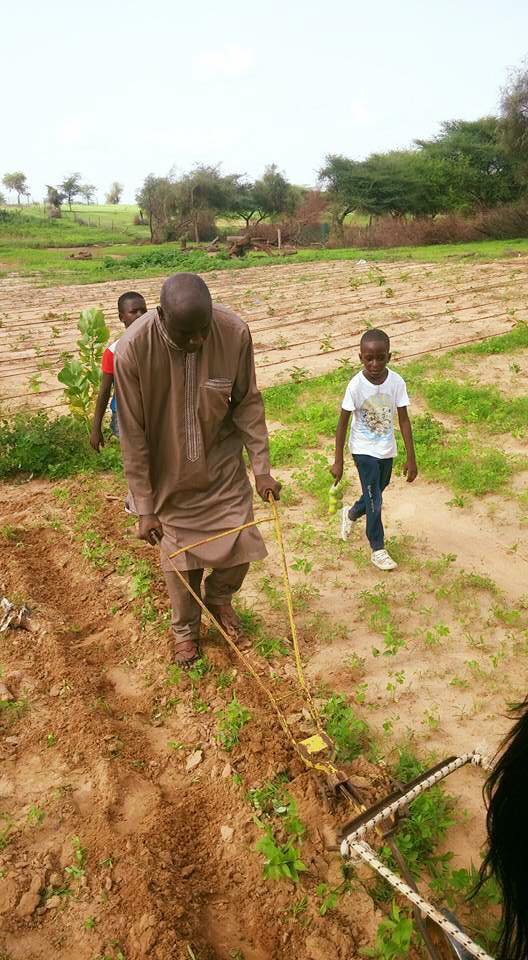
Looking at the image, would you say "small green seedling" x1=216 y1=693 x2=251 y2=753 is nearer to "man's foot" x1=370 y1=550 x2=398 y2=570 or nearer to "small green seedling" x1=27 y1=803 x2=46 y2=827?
"small green seedling" x1=27 y1=803 x2=46 y2=827

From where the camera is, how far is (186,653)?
12.0 feet

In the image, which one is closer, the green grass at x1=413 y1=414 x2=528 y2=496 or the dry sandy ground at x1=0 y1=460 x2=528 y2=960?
the dry sandy ground at x1=0 y1=460 x2=528 y2=960

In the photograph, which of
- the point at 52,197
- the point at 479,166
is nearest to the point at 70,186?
the point at 52,197

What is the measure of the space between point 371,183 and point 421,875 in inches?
1456

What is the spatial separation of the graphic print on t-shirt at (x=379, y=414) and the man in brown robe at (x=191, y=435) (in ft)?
3.34

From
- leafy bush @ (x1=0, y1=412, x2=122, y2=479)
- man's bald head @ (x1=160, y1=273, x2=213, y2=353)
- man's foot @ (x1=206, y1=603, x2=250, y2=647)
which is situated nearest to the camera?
man's bald head @ (x1=160, y1=273, x2=213, y2=353)

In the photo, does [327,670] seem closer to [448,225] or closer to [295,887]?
[295,887]

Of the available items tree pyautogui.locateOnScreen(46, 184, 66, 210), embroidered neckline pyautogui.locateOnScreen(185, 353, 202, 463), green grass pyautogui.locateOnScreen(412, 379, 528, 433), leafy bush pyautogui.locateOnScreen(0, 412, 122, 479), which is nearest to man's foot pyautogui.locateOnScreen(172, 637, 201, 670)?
embroidered neckline pyautogui.locateOnScreen(185, 353, 202, 463)

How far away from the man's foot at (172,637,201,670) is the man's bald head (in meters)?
1.63

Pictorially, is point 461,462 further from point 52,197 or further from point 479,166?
point 52,197

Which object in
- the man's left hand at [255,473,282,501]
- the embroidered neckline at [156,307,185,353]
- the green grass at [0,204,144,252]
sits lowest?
the man's left hand at [255,473,282,501]

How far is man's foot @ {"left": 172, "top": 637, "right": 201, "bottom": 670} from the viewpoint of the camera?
3633 mm

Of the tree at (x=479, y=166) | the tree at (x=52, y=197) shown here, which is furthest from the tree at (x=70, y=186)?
the tree at (x=479, y=166)

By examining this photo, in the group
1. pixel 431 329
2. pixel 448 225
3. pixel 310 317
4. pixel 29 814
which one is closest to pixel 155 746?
A: pixel 29 814
